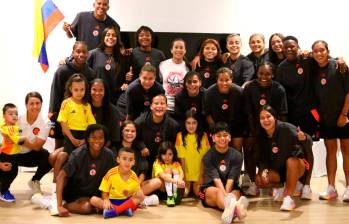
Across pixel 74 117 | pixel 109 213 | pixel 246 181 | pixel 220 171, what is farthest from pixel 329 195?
pixel 74 117

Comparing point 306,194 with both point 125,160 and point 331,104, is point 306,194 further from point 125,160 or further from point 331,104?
point 125,160

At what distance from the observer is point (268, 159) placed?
4660 mm

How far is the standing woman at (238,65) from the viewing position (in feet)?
17.3

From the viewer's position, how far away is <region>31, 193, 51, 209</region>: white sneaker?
13.9 feet

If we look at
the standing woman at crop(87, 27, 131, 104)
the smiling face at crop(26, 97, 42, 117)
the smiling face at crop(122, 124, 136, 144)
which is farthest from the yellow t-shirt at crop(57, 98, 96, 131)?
the standing woman at crop(87, 27, 131, 104)

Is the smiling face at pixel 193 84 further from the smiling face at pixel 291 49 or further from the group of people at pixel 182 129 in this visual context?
the smiling face at pixel 291 49

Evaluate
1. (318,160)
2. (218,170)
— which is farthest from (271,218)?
(318,160)

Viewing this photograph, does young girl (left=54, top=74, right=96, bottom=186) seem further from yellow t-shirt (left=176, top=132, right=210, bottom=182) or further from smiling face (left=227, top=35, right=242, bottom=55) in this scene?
smiling face (left=227, top=35, right=242, bottom=55)

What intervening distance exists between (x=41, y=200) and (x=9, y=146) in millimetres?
645

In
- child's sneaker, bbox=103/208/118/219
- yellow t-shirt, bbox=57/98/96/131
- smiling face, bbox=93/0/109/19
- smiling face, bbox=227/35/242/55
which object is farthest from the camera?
smiling face, bbox=93/0/109/19

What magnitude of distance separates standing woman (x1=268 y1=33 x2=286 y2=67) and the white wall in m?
1.55

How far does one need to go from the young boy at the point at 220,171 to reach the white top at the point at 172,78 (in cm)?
80

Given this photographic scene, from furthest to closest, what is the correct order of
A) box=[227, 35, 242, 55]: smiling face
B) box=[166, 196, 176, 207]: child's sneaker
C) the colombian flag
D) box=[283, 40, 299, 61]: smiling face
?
Answer: the colombian flag, box=[227, 35, 242, 55]: smiling face, box=[283, 40, 299, 61]: smiling face, box=[166, 196, 176, 207]: child's sneaker

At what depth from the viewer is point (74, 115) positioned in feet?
15.0
